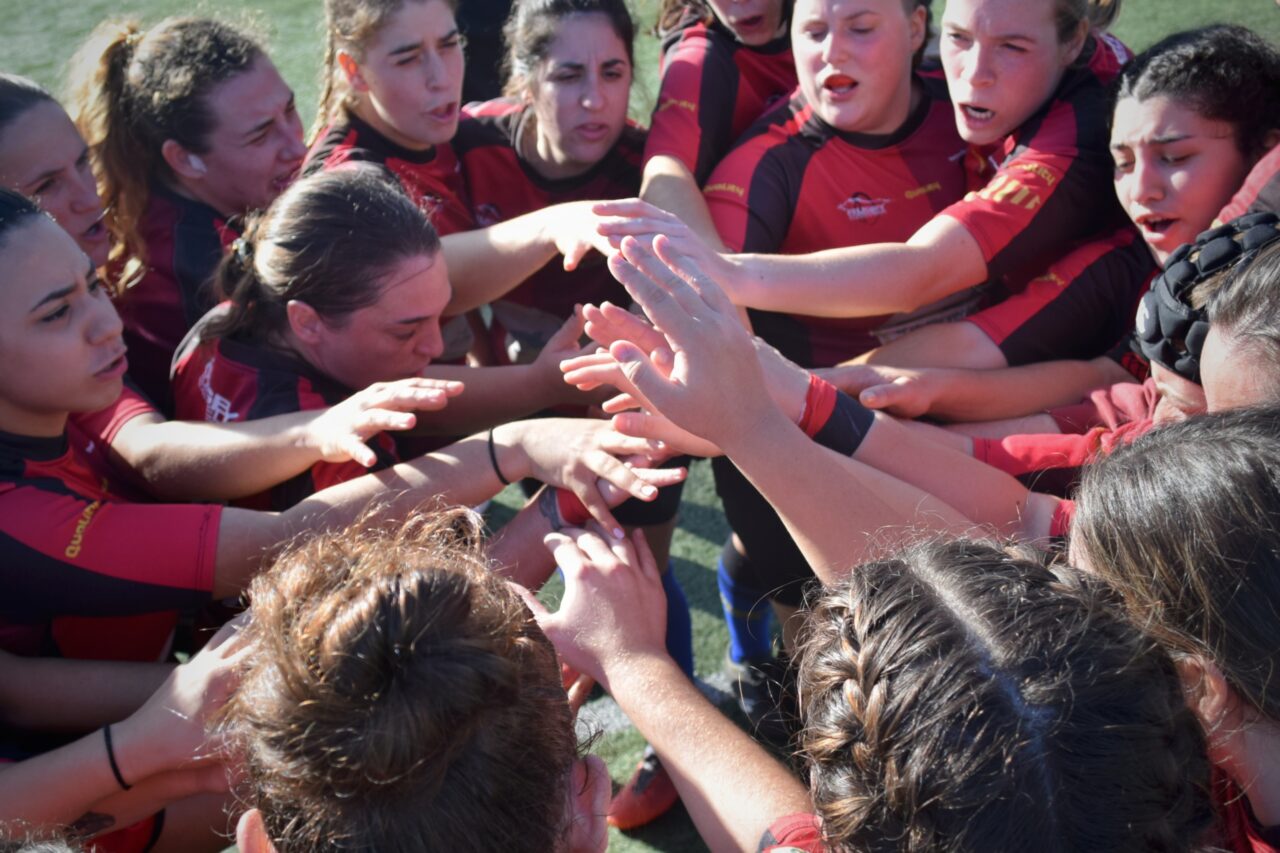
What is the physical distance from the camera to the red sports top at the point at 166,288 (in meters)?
2.79

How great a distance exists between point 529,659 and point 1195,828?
0.86 m

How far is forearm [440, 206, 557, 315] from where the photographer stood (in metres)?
2.64

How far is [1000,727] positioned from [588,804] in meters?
0.64

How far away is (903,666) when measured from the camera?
124 centimetres

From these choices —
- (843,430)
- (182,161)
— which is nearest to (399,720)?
(843,430)

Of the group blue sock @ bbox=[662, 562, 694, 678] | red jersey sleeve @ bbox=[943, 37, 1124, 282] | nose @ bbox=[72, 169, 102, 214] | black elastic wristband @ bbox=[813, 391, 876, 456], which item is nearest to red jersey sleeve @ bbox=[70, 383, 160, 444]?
nose @ bbox=[72, 169, 102, 214]

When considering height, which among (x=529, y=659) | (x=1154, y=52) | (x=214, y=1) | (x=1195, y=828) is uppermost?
(x=214, y=1)

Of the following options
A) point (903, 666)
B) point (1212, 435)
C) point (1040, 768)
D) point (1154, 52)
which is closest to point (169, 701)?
point (903, 666)

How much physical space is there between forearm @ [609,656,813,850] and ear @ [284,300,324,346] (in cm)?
115

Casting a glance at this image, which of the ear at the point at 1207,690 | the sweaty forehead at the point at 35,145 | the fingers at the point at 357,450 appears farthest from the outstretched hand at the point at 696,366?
the sweaty forehead at the point at 35,145

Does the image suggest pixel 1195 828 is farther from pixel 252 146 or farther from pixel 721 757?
pixel 252 146

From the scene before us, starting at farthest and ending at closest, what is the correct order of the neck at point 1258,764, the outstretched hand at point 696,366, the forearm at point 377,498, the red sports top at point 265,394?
the red sports top at point 265,394 < the forearm at point 377,498 < the outstretched hand at point 696,366 < the neck at point 1258,764

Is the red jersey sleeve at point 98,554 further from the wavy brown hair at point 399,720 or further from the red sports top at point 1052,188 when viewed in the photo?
the red sports top at point 1052,188

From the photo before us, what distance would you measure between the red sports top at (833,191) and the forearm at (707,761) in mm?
1333
